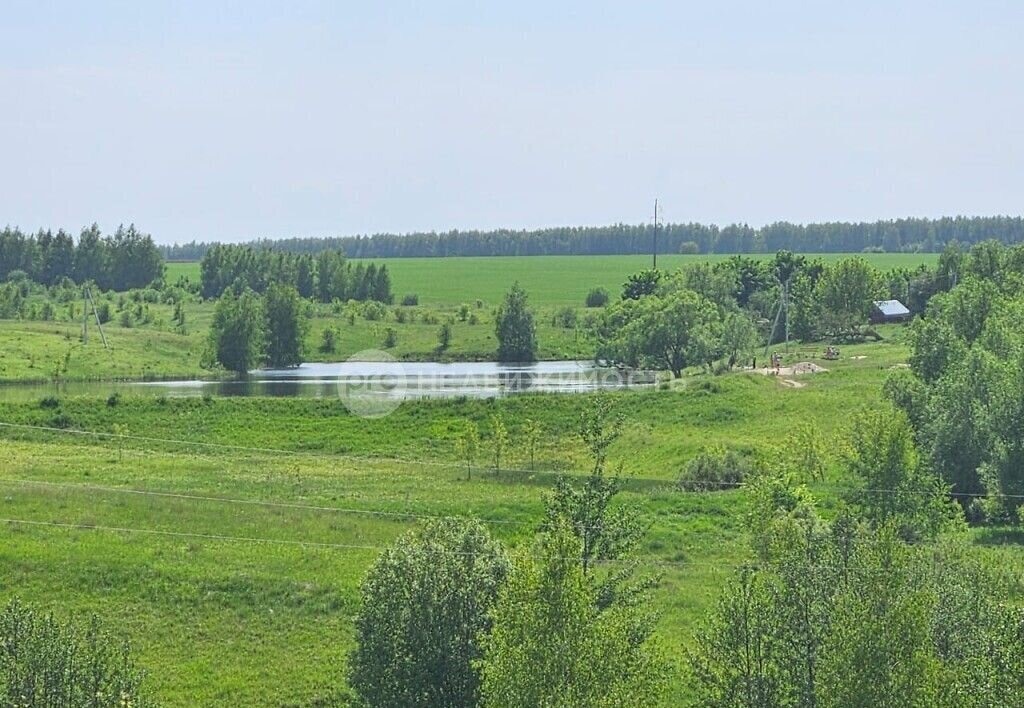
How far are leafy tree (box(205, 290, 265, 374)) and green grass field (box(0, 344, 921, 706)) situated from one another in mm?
35494

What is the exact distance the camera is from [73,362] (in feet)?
346

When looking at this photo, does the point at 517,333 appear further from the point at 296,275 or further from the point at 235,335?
the point at 296,275

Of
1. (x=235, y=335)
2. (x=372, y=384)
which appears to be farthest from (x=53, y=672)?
(x=235, y=335)

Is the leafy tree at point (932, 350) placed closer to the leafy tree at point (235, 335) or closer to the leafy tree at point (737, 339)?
the leafy tree at point (737, 339)

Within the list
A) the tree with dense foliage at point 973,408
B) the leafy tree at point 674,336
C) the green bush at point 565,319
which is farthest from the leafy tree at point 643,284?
the tree with dense foliage at point 973,408

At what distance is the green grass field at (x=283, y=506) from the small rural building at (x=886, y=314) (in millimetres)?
56463

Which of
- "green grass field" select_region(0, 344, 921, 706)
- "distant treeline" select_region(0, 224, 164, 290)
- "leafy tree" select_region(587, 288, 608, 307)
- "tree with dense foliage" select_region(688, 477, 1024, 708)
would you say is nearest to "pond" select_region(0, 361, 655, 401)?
"green grass field" select_region(0, 344, 921, 706)

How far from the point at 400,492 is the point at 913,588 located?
27291 millimetres

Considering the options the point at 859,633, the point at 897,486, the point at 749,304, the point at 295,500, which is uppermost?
the point at 749,304

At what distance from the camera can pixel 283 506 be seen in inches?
1732

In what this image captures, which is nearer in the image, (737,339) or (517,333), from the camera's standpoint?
(737,339)

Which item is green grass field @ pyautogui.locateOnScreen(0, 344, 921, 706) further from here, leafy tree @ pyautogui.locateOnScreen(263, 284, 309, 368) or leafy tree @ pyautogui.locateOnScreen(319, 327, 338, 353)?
leafy tree @ pyautogui.locateOnScreen(319, 327, 338, 353)

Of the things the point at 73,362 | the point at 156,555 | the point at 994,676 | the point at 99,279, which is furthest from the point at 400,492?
the point at 99,279

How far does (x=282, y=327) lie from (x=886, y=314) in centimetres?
6642
